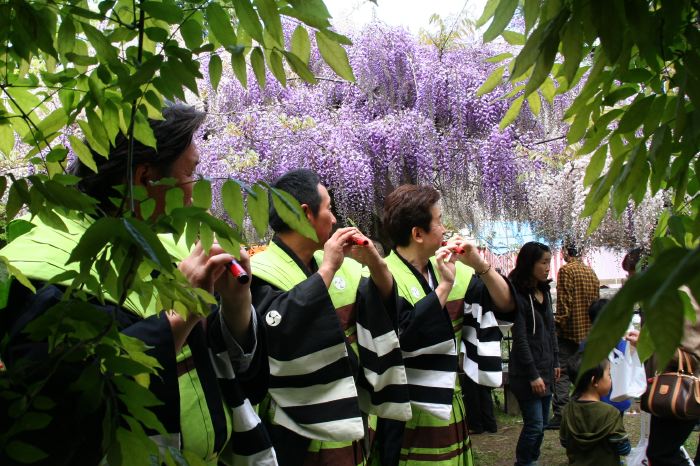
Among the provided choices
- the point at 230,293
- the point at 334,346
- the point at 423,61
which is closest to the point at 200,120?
the point at 230,293

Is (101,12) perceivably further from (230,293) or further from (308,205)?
(308,205)

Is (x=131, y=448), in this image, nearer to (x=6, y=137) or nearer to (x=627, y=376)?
(x=6, y=137)

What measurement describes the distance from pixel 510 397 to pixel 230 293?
758cm

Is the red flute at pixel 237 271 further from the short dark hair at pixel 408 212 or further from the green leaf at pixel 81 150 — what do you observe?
the short dark hair at pixel 408 212

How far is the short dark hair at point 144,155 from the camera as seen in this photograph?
2.09 metres

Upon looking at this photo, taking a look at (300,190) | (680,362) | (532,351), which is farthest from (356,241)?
(532,351)

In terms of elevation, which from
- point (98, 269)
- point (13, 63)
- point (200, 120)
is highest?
point (13, 63)

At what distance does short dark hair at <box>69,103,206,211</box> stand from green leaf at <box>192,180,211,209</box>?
0.71 meters

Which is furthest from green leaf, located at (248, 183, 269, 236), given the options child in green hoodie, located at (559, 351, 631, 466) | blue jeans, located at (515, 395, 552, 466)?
blue jeans, located at (515, 395, 552, 466)

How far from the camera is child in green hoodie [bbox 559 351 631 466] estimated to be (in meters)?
5.30

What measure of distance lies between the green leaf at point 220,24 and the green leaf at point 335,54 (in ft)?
0.53

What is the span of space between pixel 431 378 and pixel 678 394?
1725 millimetres

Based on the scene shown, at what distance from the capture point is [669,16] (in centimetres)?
113

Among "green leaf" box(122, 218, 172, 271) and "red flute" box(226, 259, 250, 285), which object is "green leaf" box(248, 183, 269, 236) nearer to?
"green leaf" box(122, 218, 172, 271)
